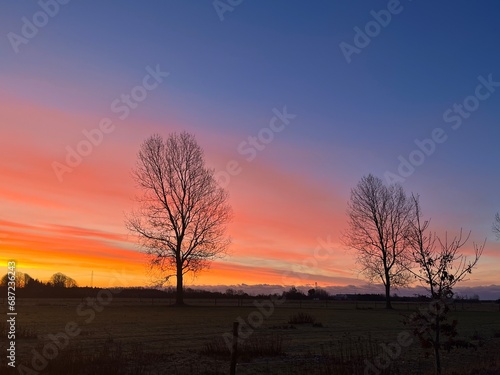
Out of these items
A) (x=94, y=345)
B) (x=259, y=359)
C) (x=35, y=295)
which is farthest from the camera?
(x=35, y=295)

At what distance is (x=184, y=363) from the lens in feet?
54.4

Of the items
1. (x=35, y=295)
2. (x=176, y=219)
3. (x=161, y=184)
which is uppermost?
(x=161, y=184)

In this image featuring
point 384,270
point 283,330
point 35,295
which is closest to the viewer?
point 283,330

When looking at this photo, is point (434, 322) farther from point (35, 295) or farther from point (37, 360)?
point (35, 295)

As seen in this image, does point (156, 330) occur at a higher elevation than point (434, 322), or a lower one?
lower

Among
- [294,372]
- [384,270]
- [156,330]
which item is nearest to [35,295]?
[384,270]

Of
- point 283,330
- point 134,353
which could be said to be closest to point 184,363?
point 134,353

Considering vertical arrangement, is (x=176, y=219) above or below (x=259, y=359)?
above

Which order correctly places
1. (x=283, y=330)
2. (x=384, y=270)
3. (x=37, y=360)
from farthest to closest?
(x=384, y=270)
(x=283, y=330)
(x=37, y=360)

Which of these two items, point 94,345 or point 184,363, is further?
point 94,345

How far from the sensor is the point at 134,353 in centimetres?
1750

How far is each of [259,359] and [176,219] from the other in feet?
134

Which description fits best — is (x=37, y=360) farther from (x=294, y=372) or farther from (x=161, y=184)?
(x=161, y=184)

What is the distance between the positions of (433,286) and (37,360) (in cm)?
1178
